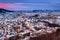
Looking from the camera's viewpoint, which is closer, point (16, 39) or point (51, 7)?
point (16, 39)

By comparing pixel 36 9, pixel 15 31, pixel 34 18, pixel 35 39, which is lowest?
pixel 35 39

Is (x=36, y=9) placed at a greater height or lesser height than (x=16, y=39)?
greater

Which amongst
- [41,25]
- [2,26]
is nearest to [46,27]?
[41,25]

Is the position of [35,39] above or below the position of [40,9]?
below

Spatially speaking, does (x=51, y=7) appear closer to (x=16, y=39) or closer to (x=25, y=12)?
(x=25, y=12)

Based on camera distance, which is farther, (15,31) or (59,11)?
(59,11)

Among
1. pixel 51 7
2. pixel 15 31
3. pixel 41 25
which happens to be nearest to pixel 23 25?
pixel 15 31

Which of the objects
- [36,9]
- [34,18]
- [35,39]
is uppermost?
[36,9]

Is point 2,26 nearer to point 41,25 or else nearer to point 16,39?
point 16,39

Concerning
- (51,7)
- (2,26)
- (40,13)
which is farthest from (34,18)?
(2,26)
